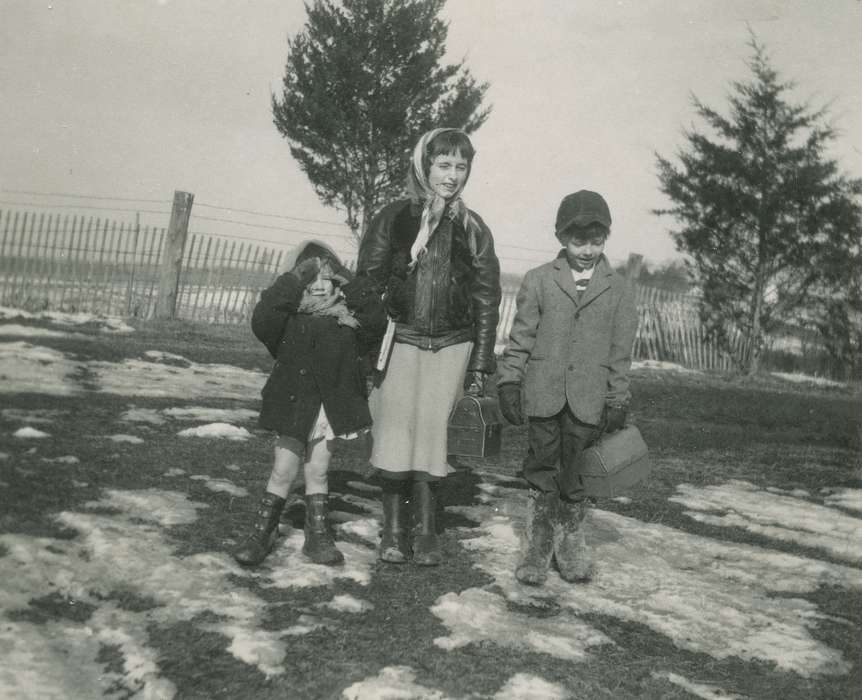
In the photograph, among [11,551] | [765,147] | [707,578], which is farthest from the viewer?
[765,147]

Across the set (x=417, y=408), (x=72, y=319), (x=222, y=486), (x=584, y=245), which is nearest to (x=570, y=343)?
(x=584, y=245)

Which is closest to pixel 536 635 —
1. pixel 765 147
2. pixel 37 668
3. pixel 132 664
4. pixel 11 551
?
pixel 132 664

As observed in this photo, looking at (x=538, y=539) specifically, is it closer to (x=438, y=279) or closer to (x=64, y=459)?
(x=438, y=279)

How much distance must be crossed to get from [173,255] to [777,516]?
9.27 m

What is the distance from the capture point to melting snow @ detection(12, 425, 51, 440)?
4453 millimetres

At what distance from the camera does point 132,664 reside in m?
2.35

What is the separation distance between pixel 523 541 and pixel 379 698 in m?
1.39

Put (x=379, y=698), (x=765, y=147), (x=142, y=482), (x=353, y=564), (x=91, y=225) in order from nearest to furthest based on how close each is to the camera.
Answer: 1. (x=379, y=698)
2. (x=353, y=564)
3. (x=142, y=482)
4. (x=91, y=225)
5. (x=765, y=147)

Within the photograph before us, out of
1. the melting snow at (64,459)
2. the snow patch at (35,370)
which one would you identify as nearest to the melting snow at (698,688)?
the melting snow at (64,459)

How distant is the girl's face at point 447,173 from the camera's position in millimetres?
3475

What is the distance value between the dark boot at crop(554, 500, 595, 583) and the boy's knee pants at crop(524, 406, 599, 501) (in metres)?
0.06

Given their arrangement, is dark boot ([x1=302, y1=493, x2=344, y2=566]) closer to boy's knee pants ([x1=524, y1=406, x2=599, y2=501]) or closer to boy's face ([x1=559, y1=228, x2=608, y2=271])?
boy's knee pants ([x1=524, y1=406, x2=599, y2=501])

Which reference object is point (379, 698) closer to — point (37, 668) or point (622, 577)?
point (37, 668)

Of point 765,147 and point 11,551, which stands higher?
point 765,147
